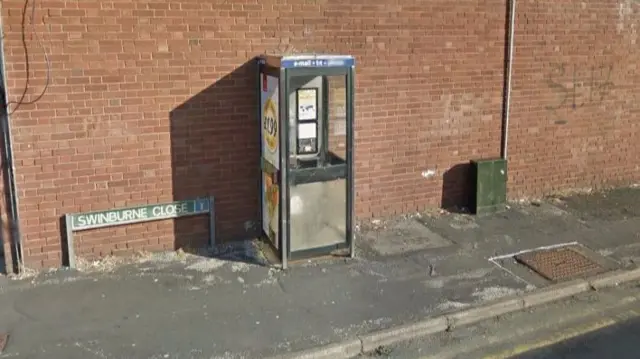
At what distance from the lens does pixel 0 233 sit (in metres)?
6.13

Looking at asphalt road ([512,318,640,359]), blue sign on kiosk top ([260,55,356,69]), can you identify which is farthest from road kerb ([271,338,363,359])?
blue sign on kiosk top ([260,55,356,69])

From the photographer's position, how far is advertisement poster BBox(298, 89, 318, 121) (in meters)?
6.39

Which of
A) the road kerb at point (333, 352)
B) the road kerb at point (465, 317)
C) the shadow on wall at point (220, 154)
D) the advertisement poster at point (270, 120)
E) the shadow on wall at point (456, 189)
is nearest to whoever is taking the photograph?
the road kerb at point (333, 352)

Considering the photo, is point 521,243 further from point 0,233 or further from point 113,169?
point 0,233

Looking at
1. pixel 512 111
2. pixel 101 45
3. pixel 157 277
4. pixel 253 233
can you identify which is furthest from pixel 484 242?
pixel 101 45

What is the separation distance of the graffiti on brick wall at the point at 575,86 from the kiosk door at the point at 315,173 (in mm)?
3932

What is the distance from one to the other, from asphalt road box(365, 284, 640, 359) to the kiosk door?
5.65 feet

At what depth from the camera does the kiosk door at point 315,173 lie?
6.31 m

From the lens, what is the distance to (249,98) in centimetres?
678

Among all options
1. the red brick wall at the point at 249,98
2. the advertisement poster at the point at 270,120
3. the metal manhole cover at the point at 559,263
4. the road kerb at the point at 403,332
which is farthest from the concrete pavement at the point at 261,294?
the advertisement poster at the point at 270,120

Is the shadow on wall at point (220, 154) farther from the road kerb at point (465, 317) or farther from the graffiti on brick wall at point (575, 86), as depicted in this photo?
the graffiti on brick wall at point (575, 86)

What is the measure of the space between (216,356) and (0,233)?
9.55 ft

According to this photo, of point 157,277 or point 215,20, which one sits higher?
point 215,20

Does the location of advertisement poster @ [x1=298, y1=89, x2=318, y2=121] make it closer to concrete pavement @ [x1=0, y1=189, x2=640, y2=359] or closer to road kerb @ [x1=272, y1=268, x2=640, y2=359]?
concrete pavement @ [x1=0, y1=189, x2=640, y2=359]
